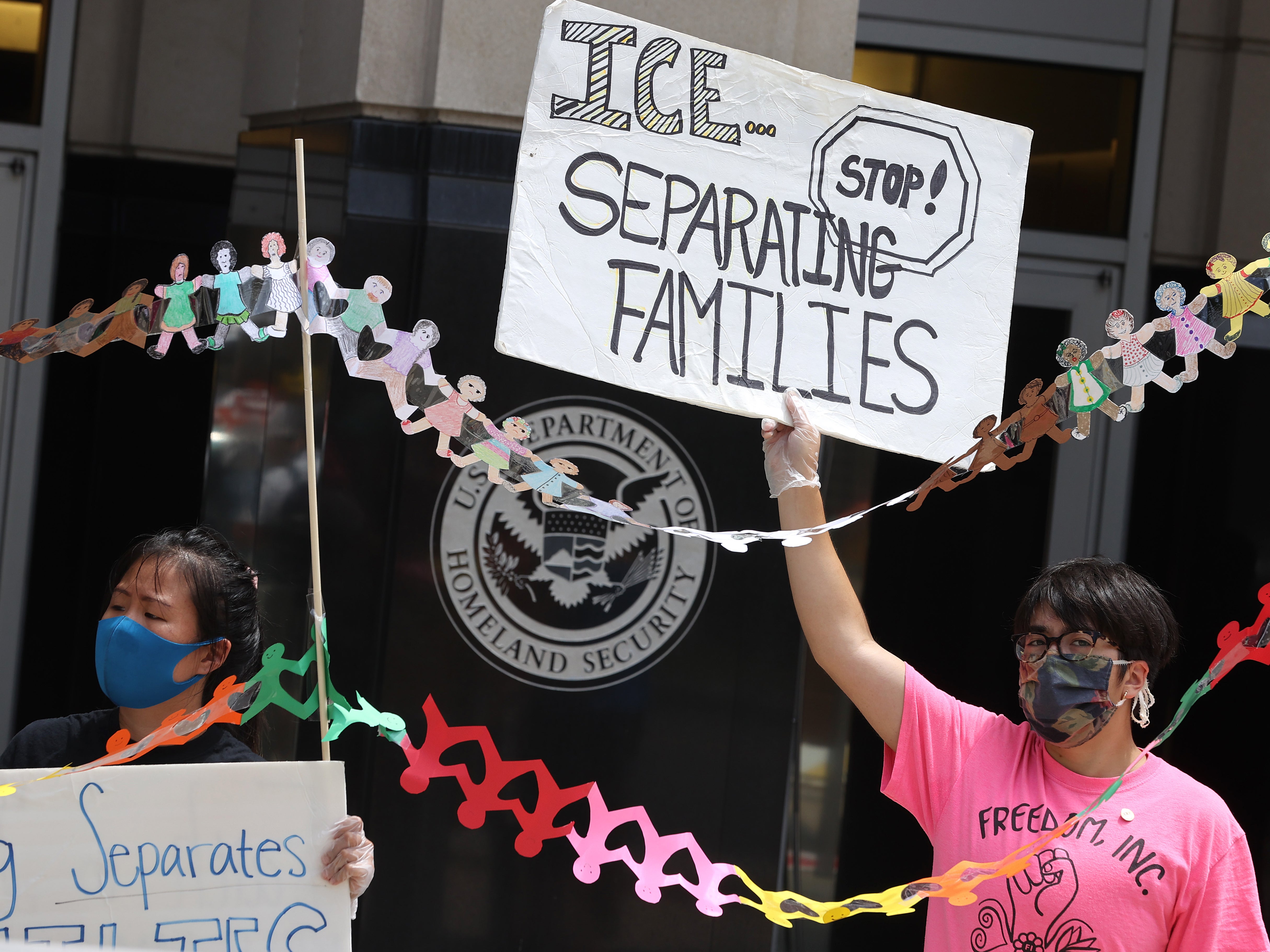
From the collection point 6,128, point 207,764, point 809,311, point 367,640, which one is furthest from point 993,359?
point 6,128

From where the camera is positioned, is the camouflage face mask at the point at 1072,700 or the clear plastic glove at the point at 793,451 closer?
the camouflage face mask at the point at 1072,700

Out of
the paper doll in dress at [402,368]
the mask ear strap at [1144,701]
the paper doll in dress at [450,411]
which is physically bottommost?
the mask ear strap at [1144,701]

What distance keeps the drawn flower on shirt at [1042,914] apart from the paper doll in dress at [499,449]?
949 millimetres

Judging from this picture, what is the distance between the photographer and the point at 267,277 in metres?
1.92

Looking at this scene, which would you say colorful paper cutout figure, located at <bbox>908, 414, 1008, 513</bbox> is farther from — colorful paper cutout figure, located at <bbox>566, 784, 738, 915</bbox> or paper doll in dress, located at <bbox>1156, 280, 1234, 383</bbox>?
colorful paper cutout figure, located at <bbox>566, 784, 738, 915</bbox>

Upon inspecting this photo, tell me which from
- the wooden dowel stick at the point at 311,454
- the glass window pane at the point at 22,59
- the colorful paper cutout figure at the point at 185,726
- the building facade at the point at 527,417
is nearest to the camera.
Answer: the wooden dowel stick at the point at 311,454

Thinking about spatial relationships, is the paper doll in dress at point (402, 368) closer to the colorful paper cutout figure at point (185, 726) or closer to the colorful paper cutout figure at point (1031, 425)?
the colorful paper cutout figure at point (185, 726)

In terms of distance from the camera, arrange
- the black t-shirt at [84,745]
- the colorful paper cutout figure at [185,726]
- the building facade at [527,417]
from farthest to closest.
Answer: the building facade at [527,417] → the black t-shirt at [84,745] → the colorful paper cutout figure at [185,726]

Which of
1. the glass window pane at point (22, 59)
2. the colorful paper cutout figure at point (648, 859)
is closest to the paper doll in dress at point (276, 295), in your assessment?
the colorful paper cutout figure at point (648, 859)

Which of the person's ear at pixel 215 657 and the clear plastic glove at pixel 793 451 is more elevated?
the clear plastic glove at pixel 793 451

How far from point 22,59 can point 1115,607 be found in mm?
4056

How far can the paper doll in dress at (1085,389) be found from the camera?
1965 mm

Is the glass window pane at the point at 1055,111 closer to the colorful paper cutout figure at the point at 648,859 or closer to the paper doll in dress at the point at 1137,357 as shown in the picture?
the paper doll in dress at the point at 1137,357

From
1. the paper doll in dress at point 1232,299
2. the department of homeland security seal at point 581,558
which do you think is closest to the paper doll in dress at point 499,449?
the paper doll in dress at point 1232,299
